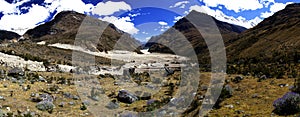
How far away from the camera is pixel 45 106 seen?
18.2m

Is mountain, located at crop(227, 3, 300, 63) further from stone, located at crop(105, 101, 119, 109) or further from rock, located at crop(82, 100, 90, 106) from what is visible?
rock, located at crop(82, 100, 90, 106)

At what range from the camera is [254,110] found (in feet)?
53.0

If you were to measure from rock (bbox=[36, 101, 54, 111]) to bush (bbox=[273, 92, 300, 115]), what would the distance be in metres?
12.5

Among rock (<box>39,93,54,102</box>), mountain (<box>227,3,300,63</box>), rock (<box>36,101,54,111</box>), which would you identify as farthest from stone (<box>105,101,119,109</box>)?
mountain (<box>227,3,300,63</box>)

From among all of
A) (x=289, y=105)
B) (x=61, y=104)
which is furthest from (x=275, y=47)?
(x=61, y=104)

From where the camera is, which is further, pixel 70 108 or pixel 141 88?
pixel 141 88

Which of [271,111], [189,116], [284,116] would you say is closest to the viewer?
[284,116]

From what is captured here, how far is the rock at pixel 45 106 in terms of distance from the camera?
58.8ft

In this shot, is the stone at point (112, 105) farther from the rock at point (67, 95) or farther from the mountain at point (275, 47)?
the mountain at point (275, 47)

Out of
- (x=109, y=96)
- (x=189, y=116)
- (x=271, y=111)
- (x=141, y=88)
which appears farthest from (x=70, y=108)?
(x=271, y=111)

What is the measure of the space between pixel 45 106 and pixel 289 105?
43.8 ft

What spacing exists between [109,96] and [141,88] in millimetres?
4529

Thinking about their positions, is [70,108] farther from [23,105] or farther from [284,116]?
[284,116]

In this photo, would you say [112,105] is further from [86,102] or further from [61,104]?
[61,104]
